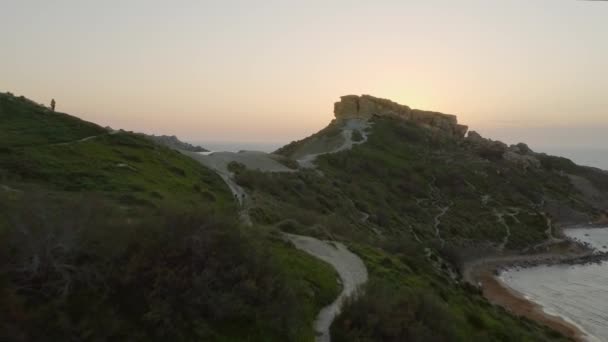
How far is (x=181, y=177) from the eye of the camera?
1485 inches

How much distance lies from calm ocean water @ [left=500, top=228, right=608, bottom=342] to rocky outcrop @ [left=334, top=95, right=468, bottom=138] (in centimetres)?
8096

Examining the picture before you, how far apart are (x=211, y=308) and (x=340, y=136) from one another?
3812 inches

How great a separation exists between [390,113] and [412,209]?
222ft

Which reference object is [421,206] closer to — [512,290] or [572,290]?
[512,290]

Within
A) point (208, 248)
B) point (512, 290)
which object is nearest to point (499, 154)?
point (512, 290)

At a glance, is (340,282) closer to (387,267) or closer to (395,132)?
(387,267)

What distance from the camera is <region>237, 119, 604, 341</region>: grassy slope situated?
20484mm

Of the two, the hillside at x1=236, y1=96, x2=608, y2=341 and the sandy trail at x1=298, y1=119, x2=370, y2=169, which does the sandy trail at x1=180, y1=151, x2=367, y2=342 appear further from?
the sandy trail at x1=298, y1=119, x2=370, y2=169

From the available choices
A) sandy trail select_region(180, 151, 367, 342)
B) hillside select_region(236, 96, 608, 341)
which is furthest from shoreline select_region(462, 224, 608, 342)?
sandy trail select_region(180, 151, 367, 342)

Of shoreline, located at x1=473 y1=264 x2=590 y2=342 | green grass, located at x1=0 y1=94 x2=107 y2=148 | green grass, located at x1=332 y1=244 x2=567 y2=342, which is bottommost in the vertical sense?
shoreline, located at x1=473 y1=264 x2=590 y2=342

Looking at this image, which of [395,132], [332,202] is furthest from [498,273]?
[395,132]

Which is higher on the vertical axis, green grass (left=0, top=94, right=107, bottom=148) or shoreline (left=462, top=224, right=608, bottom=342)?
green grass (left=0, top=94, right=107, bottom=148)

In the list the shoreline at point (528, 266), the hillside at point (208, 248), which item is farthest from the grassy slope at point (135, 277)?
the shoreline at point (528, 266)

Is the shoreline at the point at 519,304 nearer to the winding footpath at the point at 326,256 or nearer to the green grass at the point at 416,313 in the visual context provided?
the green grass at the point at 416,313
